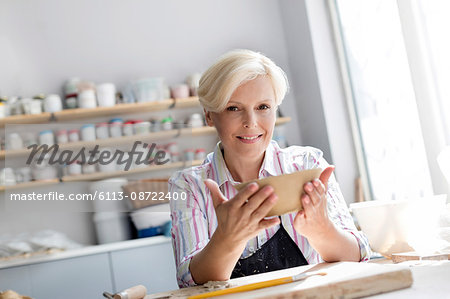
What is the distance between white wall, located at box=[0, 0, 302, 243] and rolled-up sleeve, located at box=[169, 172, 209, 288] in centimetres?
215

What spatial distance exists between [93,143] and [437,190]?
2.19 meters

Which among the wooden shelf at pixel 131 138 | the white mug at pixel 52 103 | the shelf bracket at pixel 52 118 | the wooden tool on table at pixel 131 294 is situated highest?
→ the white mug at pixel 52 103

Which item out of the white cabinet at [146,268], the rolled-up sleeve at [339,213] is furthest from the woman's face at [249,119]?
the white cabinet at [146,268]

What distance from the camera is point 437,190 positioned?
2.48 meters

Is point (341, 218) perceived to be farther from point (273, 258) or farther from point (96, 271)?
point (96, 271)

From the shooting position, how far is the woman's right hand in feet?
3.32

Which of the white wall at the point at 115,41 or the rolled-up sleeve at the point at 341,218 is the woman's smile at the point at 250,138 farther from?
the white wall at the point at 115,41

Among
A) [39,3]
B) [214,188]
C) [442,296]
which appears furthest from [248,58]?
[39,3]

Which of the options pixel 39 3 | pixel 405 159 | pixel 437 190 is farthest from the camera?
pixel 39 3

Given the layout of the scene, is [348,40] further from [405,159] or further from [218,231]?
[218,231]

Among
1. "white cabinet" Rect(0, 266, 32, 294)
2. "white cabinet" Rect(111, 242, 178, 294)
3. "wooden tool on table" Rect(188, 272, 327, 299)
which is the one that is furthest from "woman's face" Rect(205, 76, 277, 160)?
→ "white cabinet" Rect(0, 266, 32, 294)

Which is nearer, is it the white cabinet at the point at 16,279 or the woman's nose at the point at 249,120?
the woman's nose at the point at 249,120

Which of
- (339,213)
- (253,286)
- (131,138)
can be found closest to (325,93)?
(131,138)

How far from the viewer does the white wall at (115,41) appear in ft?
11.5
